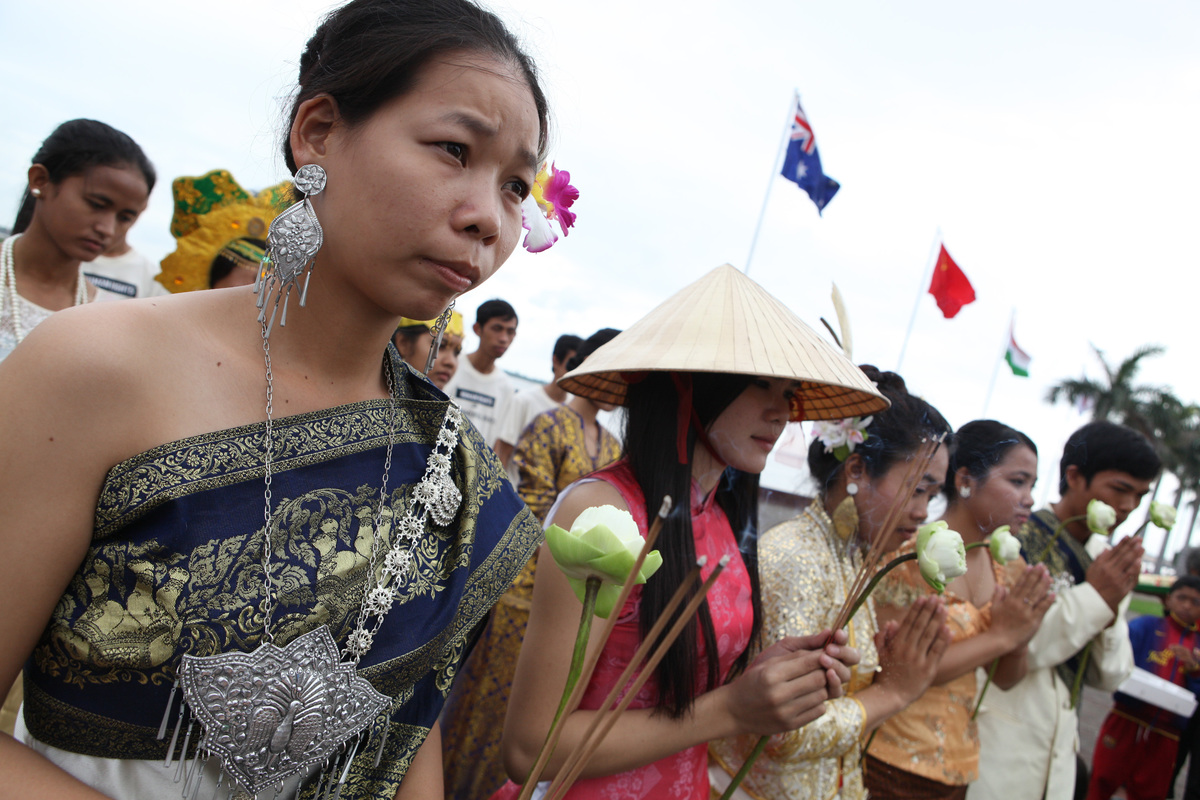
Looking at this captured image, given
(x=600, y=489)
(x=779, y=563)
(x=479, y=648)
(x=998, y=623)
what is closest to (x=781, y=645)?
(x=779, y=563)

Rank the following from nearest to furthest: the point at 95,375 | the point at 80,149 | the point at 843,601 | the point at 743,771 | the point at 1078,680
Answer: the point at 95,375 < the point at 743,771 < the point at 843,601 < the point at 80,149 < the point at 1078,680

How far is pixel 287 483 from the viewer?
41.7 inches

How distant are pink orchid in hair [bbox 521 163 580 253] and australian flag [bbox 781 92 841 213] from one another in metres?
5.68

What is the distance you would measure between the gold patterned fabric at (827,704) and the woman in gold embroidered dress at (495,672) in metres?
1.04

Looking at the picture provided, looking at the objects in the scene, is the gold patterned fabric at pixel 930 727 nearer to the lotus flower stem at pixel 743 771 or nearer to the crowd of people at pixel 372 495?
A: the crowd of people at pixel 372 495

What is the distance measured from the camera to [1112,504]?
3.65m

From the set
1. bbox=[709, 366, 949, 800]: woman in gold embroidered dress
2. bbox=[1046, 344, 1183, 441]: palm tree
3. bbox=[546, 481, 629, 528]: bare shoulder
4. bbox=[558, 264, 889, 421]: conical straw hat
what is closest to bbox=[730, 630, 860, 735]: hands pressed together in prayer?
bbox=[709, 366, 949, 800]: woman in gold embroidered dress

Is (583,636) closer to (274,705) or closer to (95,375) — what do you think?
(274,705)

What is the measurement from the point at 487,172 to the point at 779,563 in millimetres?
1549

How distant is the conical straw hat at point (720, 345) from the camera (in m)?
1.64

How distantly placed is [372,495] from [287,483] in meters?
0.14

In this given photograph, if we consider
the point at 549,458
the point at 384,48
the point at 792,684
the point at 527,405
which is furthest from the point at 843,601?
the point at 527,405

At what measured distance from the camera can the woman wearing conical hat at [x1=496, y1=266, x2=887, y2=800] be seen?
161 centimetres

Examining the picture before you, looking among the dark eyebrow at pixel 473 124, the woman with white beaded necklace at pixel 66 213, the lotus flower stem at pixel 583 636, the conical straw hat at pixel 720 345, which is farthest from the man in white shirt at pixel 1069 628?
the woman with white beaded necklace at pixel 66 213
